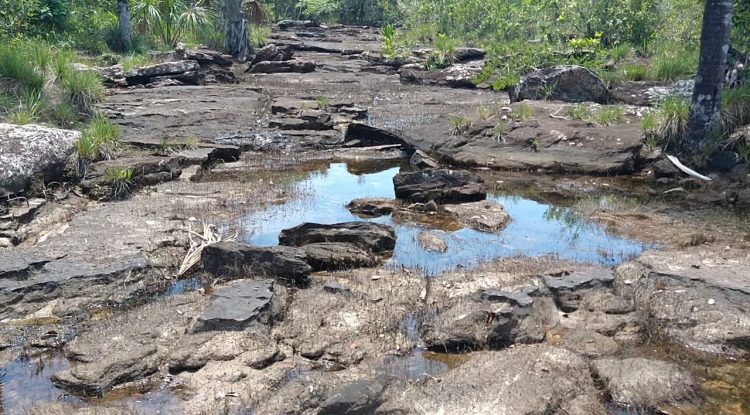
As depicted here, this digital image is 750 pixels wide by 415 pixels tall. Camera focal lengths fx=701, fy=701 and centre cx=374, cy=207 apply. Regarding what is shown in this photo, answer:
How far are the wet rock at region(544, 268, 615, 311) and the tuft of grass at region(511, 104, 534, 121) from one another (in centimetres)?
603

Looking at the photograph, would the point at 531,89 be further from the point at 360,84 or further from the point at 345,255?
the point at 345,255

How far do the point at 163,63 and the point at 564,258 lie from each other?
44.4 ft

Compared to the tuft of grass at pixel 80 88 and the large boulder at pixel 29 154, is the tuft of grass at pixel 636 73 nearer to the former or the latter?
the tuft of grass at pixel 80 88

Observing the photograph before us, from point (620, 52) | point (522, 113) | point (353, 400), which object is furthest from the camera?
point (620, 52)

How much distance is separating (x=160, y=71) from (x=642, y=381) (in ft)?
49.8

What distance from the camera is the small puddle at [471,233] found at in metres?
6.89

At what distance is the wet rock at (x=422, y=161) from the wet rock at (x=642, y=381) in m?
6.17

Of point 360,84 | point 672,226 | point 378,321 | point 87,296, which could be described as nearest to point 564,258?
point 672,226

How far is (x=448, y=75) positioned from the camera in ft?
62.8

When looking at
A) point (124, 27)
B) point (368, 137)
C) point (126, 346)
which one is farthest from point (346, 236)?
point (124, 27)

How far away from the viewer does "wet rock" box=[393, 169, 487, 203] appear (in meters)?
8.80

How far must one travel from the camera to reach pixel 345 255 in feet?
21.7

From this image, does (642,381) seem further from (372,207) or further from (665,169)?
(665,169)

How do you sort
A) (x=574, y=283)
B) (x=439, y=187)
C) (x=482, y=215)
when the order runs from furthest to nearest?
(x=439, y=187), (x=482, y=215), (x=574, y=283)
